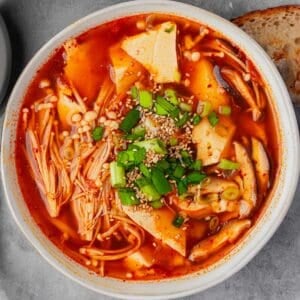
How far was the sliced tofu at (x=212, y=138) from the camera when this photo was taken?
2.31 metres

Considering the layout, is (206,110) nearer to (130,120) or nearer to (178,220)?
(130,120)

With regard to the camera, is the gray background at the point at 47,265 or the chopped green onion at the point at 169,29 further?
the gray background at the point at 47,265

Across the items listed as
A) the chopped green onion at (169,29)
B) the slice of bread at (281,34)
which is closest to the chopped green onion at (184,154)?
the chopped green onion at (169,29)

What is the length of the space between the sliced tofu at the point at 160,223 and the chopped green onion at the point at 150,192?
0.04 m

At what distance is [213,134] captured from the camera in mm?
2311

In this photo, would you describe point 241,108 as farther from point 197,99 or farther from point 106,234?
point 106,234

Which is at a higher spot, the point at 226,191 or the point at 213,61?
the point at 213,61

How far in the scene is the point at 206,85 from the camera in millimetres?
2318

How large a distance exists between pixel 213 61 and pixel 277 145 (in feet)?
1.00

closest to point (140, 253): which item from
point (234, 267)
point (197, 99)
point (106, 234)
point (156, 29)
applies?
point (106, 234)

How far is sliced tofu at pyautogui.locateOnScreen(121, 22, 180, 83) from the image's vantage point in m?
2.31

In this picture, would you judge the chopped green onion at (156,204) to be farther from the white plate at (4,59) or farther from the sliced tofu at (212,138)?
the white plate at (4,59)

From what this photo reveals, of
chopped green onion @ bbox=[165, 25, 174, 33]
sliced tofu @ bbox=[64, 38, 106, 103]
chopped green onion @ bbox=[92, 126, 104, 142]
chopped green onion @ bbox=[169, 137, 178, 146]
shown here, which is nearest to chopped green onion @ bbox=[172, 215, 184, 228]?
chopped green onion @ bbox=[169, 137, 178, 146]

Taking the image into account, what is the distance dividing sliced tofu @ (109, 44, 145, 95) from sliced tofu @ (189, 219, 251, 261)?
50cm
